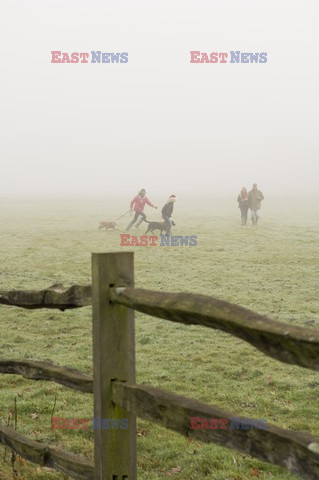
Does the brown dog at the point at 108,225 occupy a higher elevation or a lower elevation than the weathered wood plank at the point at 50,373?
lower

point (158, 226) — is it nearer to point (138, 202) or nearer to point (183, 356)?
point (138, 202)

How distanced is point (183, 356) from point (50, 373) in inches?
196

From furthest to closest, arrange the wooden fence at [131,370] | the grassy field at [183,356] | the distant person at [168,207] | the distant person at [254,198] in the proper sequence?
the distant person at [254,198] → the distant person at [168,207] → the grassy field at [183,356] → the wooden fence at [131,370]

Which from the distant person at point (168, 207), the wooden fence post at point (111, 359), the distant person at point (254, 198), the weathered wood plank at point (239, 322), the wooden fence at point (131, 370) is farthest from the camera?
the distant person at point (254, 198)

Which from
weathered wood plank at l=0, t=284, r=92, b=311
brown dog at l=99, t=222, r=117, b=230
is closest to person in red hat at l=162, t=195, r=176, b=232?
brown dog at l=99, t=222, r=117, b=230

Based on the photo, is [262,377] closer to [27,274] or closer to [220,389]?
[220,389]

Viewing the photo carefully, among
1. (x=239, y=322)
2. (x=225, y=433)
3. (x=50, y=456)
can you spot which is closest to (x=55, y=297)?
(x=50, y=456)

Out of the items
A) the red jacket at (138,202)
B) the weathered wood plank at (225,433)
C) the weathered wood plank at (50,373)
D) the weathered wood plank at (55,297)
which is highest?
the red jacket at (138,202)

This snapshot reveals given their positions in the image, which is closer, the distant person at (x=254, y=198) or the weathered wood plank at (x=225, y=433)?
the weathered wood plank at (x=225, y=433)

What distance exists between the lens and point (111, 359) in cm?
304

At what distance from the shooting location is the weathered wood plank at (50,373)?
134 inches

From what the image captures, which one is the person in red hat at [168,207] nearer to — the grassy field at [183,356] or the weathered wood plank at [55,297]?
the grassy field at [183,356]

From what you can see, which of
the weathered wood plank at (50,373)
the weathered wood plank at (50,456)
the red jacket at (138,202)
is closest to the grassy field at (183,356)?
the weathered wood plank at (50,456)

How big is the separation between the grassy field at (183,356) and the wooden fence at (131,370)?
118 cm
